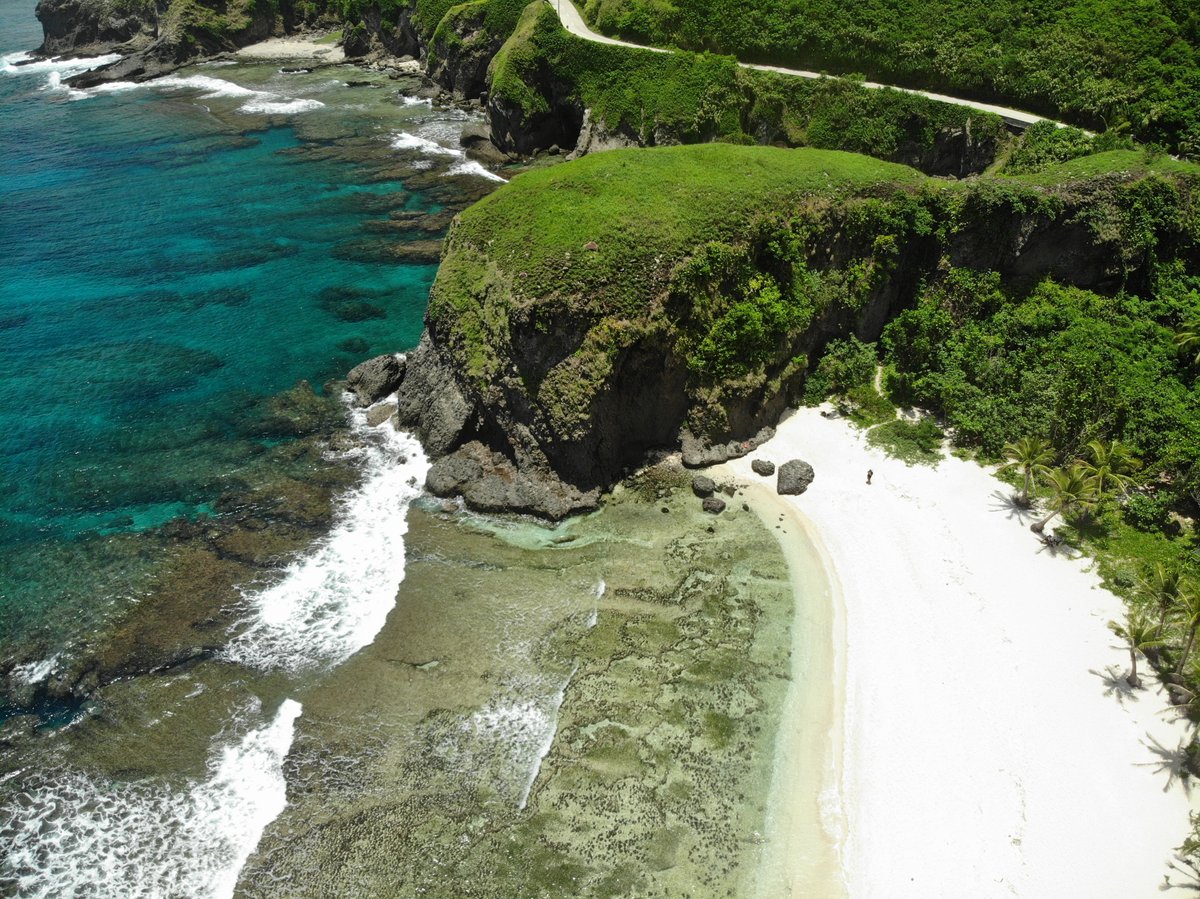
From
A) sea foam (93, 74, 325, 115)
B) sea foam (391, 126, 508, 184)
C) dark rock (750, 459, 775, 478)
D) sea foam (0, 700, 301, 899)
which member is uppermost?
sea foam (93, 74, 325, 115)

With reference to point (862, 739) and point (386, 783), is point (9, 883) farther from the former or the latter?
point (862, 739)

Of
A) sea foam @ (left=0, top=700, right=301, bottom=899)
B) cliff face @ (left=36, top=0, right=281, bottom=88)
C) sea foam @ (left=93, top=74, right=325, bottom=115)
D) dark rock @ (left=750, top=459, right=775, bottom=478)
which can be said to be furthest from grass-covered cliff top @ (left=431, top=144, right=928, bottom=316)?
cliff face @ (left=36, top=0, right=281, bottom=88)

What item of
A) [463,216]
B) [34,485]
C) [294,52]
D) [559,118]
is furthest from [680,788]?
[294,52]

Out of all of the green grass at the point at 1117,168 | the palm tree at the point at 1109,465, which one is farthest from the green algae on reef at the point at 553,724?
the green grass at the point at 1117,168

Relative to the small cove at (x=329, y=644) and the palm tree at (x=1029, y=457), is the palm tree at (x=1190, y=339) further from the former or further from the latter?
the small cove at (x=329, y=644)

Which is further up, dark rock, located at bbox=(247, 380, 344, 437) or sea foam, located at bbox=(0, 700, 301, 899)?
dark rock, located at bbox=(247, 380, 344, 437)

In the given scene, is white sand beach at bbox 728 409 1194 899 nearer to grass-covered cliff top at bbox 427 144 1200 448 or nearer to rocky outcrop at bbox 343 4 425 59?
grass-covered cliff top at bbox 427 144 1200 448
